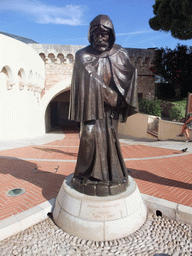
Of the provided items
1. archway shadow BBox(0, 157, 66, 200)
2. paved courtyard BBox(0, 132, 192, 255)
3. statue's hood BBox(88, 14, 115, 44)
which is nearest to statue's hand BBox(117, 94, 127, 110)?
statue's hood BBox(88, 14, 115, 44)

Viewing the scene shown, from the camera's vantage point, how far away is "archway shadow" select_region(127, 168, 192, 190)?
14.5 feet

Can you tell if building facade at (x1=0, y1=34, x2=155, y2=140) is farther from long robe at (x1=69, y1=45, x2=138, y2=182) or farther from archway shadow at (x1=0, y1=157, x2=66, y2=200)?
long robe at (x1=69, y1=45, x2=138, y2=182)

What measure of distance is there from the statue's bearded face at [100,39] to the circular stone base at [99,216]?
2212 mm

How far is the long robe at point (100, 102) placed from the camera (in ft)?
8.56

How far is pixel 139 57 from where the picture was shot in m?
17.5

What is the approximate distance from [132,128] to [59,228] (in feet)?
44.8

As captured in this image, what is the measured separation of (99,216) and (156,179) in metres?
2.69

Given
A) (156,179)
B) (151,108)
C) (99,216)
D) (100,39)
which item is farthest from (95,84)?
(151,108)

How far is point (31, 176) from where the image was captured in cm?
497

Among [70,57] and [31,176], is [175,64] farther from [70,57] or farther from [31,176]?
[31,176]

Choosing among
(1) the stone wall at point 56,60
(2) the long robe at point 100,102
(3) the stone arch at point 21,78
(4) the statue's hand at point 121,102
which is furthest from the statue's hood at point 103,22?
(1) the stone wall at point 56,60

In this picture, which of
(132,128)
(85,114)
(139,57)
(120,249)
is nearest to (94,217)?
(120,249)

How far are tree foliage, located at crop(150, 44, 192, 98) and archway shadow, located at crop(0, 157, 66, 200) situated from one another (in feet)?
49.7

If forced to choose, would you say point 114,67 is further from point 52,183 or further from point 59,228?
point 52,183
